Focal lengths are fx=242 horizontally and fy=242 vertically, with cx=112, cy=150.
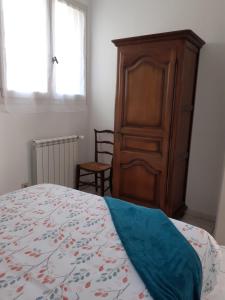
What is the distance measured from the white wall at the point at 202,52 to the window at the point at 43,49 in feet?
1.06

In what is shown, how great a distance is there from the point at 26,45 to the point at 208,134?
2.09 m

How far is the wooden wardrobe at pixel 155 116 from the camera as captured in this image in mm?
2209

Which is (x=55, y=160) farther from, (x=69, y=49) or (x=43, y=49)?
(x=69, y=49)

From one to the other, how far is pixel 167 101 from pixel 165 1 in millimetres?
1238

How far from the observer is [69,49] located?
2.91 meters

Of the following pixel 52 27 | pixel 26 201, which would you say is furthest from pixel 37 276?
pixel 52 27

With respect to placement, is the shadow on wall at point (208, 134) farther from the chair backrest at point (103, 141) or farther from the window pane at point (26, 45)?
the window pane at point (26, 45)

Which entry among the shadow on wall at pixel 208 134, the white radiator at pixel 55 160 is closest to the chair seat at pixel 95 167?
the white radiator at pixel 55 160

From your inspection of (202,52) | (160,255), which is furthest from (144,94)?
(160,255)

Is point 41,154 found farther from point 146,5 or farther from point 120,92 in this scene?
point 146,5

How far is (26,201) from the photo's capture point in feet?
5.23

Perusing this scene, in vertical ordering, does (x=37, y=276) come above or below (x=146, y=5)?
below

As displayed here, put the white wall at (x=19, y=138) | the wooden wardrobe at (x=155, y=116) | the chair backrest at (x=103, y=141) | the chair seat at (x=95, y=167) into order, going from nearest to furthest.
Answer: the wooden wardrobe at (x=155, y=116) → the white wall at (x=19, y=138) → the chair seat at (x=95, y=167) → the chair backrest at (x=103, y=141)

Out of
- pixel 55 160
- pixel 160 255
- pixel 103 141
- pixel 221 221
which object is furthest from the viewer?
pixel 103 141
